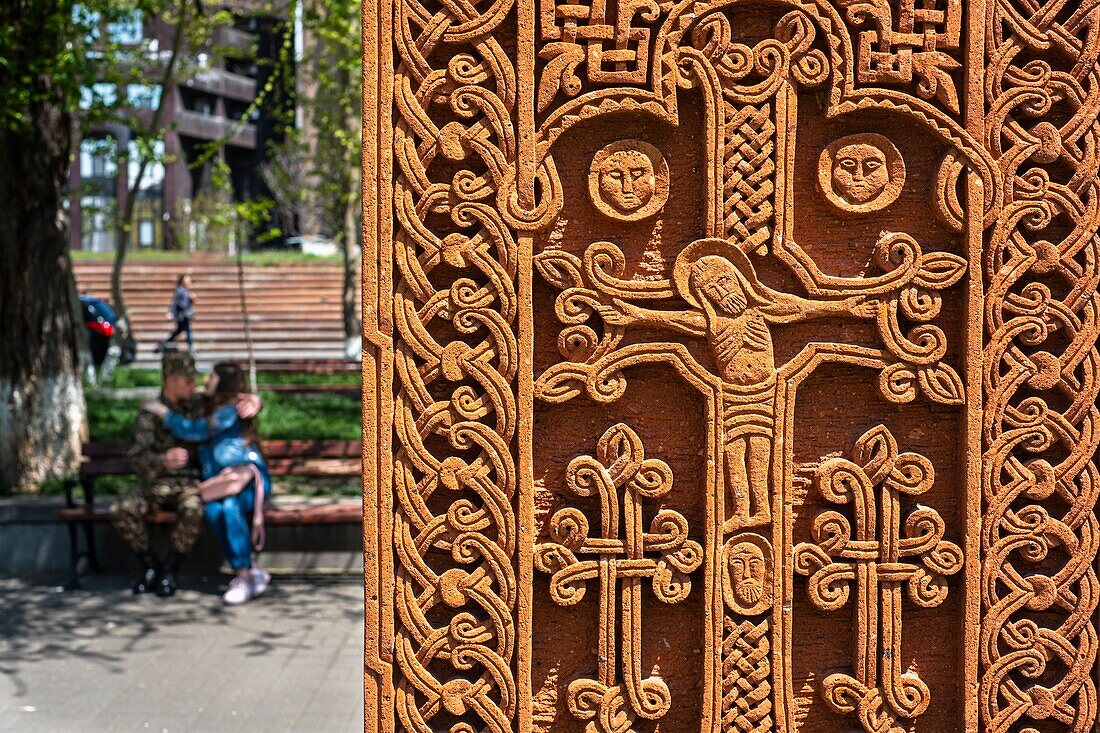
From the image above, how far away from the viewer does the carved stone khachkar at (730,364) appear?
2367 mm

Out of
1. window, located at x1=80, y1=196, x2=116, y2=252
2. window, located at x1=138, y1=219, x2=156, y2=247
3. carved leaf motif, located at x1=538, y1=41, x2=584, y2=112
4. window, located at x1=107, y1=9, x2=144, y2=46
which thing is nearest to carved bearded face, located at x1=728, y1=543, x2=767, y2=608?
carved leaf motif, located at x1=538, y1=41, x2=584, y2=112

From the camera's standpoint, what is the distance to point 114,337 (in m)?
17.5

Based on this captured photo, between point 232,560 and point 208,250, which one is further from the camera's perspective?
point 208,250

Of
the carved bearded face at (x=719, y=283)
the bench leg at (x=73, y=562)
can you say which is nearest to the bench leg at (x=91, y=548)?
the bench leg at (x=73, y=562)

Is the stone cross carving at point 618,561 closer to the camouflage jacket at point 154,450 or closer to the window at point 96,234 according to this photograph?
the camouflage jacket at point 154,450

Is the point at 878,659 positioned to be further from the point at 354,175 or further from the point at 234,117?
the point at 234,117

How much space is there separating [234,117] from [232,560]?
1697 inches

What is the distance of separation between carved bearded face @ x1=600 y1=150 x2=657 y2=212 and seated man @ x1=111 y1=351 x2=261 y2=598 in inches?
192

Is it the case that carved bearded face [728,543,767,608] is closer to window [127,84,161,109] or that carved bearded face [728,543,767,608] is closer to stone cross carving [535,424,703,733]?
stone cross carving [535,424,703,733]

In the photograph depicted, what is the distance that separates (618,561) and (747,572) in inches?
11.6

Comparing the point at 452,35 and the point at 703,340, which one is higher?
the point at 452,35

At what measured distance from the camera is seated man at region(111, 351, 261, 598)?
265 inches

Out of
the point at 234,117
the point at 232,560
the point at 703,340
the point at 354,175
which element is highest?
the point at 234,117

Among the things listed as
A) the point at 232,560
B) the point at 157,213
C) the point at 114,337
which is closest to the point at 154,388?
the point at 114,337
